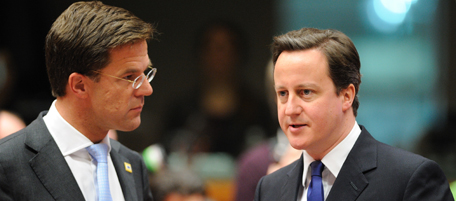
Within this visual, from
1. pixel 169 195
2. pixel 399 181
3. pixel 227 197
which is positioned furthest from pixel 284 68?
pixel 227 197

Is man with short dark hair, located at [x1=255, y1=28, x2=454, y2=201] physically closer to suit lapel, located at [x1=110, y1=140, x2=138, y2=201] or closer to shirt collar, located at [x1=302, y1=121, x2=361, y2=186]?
shirt collar, located at [x1=302, y1=121, x2=361, y2=186]

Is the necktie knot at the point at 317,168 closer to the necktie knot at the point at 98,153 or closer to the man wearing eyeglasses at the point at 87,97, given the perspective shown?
the man wearing eyeglasses at the point at 87,97

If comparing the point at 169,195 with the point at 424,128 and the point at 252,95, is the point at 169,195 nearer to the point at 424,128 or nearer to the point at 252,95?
the point at 252,95

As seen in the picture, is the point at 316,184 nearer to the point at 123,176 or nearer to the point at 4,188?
the point at 123,176

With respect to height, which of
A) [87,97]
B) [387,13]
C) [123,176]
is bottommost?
[123,176]

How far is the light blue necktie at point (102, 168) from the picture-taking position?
276cm

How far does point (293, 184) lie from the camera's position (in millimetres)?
2816

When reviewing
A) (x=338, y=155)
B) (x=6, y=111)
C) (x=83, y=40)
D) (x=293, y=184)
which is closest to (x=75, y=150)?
(x=83, y=40)

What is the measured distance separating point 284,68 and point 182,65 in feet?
15.5

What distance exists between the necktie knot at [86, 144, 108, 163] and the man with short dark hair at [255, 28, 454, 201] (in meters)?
1.09

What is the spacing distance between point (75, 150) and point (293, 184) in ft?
4.18

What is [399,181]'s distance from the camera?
2445 mm

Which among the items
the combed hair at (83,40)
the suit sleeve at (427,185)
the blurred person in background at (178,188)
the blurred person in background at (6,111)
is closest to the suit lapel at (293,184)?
the suit sleeve at (427,185)

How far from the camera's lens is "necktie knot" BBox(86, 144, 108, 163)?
2.86 meters
